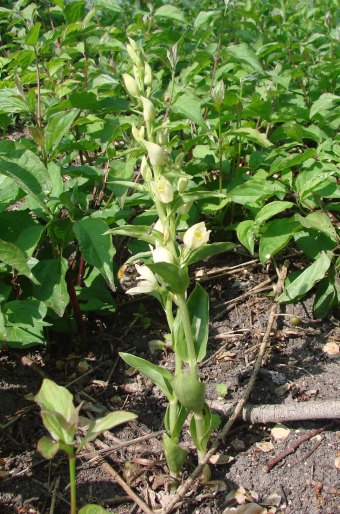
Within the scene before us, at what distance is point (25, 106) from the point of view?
203 centimetres

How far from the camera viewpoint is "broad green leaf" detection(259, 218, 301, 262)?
2.13 metres

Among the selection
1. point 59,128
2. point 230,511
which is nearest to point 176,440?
point 230,511

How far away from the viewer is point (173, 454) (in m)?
1.57

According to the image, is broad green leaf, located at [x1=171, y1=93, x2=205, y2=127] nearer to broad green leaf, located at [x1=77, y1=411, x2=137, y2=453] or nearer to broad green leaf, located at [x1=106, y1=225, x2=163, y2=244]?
broad green leaf, located at [x1=106, y1=225, x2=163, y2=244]

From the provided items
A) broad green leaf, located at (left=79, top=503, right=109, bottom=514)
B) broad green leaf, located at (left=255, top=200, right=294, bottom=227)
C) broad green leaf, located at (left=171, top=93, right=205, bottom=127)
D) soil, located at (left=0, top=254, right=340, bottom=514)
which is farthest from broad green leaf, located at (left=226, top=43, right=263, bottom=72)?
broad green leaf, located at (left=79, top=503, right=109, bottom=514)

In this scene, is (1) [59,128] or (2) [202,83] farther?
(2) [202,83]

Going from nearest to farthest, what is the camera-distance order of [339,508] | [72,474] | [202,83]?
[72,474]
[339,508]
[202,83]

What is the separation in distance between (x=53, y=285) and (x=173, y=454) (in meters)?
0.67

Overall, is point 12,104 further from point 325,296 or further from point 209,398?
point 325,296

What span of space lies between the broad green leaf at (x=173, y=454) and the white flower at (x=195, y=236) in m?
0.53

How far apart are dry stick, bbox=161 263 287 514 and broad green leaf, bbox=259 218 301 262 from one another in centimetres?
22

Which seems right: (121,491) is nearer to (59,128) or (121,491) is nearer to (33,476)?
(33,476)

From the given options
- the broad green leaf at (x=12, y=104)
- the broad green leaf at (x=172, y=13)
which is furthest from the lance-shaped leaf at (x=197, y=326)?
the broad green leaf at (x=172, y=13)

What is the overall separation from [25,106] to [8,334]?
0.82 meters
